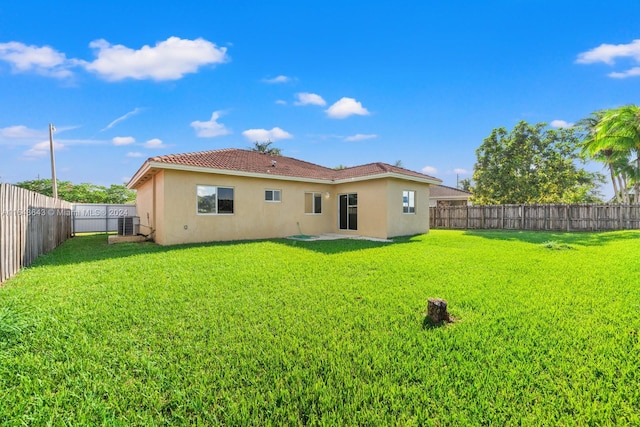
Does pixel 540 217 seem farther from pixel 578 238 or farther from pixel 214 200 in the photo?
pixel 214 200

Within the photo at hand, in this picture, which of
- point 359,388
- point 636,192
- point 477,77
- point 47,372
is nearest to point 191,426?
point 359,388

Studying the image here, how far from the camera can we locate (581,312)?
162 inches

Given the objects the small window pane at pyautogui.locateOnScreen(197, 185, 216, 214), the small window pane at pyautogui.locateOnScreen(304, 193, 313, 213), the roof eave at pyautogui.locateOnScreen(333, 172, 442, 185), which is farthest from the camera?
the small window pane at pyautogui.locateOnScreen(304, 193, 313, 213)

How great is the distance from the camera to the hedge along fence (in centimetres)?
608

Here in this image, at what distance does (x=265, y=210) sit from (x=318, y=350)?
1031 cm

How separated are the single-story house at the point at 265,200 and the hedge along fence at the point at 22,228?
3.25m

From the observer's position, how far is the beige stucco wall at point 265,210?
10859mm

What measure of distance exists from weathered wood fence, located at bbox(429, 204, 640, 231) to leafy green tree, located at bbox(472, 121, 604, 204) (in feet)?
15.4

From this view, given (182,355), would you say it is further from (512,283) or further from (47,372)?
(512,283)

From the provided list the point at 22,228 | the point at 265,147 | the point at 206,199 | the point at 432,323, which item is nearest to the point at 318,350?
the point at 432,323

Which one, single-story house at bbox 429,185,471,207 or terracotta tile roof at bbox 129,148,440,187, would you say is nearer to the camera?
terracotta tile roof at bbox 129,148,440,187

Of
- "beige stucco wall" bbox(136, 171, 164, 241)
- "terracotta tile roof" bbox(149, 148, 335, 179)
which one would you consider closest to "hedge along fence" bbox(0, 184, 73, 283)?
"beige stucco wall" bbox(136, 171, 164, 241)

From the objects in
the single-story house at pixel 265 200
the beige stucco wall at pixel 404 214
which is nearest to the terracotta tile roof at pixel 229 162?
the single-story house at pixel 265 200

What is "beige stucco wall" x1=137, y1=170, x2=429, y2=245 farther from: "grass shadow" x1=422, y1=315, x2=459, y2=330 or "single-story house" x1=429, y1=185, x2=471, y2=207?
"single-story house" x1=429, y1=185, x2=471, y2=207
